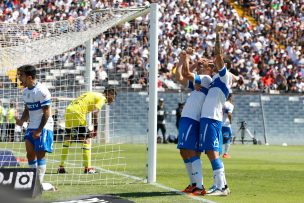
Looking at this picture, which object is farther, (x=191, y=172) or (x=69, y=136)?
(x=69, y=136)

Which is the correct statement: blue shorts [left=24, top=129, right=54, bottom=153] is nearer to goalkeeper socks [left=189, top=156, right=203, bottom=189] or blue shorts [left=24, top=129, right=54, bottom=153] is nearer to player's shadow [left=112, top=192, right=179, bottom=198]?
player's shadow [left=112, top=192, right=179, bottom=198]

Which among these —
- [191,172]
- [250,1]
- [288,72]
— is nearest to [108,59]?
[191,172]

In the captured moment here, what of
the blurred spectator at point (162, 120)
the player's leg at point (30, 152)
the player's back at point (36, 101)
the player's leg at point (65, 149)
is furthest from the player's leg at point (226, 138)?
the player's back at point (36, 101)

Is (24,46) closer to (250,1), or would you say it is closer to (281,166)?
(281,166)

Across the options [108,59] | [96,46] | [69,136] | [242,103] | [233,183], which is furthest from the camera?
[242,103]

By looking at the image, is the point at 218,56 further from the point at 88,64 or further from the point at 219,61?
the point at 88,64

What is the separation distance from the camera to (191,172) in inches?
494

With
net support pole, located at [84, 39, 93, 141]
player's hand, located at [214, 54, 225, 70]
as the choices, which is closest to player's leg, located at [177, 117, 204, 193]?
player's hand, located at [214, 54, 225, 70]

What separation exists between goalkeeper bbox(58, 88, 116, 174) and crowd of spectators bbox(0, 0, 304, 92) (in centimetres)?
1776

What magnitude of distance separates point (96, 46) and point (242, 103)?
49.2 feet

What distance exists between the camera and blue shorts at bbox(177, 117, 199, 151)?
12.3m

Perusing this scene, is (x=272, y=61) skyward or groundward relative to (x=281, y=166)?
skyward

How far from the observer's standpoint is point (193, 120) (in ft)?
40.8

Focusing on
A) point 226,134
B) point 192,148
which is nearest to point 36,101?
point 192,148
